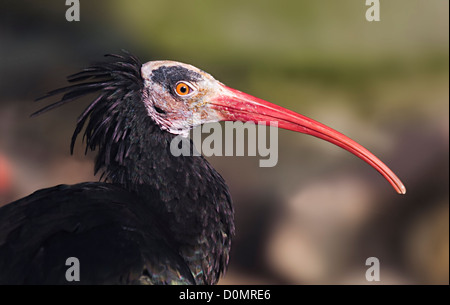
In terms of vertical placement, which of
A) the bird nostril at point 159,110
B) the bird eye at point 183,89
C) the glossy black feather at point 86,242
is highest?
the bird eye at point 183,89

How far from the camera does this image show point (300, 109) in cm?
446

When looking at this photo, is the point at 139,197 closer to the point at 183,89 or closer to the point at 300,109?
the point at 183,89

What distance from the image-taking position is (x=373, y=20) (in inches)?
184

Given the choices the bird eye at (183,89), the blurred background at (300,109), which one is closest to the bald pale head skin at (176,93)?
the bird eye at (183,89)

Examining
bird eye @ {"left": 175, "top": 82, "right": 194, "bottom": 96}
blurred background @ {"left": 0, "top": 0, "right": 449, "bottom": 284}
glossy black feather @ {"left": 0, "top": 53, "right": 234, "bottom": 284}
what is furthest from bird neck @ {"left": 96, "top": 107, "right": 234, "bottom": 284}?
blurred background @ {"left": 0, "top": 0, "right": 449, "bottom": 284}

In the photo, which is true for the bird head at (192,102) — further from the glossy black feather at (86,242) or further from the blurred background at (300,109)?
the blurred background at (300,109)

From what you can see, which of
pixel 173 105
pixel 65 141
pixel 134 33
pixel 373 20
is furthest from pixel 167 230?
pixel 373 20

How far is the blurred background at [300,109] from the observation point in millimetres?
4078

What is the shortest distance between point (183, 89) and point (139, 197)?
0.41 m

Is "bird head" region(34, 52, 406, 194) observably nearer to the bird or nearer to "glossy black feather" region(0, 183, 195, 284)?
the bird

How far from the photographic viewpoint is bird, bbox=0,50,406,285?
61.5 inches

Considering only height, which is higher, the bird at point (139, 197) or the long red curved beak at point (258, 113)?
the long red curved beak at point (258, 113)

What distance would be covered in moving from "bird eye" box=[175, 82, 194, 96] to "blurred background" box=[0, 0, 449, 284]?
2073mm

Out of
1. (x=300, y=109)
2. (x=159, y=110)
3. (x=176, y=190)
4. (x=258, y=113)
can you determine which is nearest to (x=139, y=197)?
(x=176, y=190)
